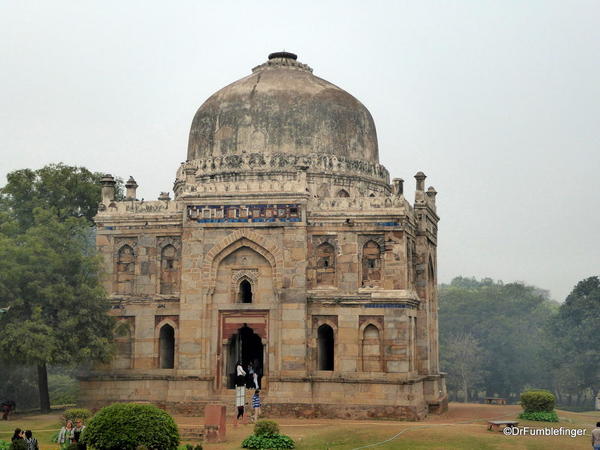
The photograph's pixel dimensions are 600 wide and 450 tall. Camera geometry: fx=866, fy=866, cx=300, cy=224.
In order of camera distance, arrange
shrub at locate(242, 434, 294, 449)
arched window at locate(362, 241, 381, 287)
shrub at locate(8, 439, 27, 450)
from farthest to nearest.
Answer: arched window at locate(362, 241, 381, 287) → shrub at locate(242, 434, 294, 449) → shrub at locate(8, 439, 27, 450)

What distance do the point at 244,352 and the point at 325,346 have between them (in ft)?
13.6

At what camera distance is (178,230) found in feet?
103

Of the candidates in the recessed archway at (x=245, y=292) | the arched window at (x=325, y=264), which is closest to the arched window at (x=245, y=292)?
the recessed archway at (x=245, y=292)

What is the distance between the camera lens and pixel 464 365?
58.6 metres

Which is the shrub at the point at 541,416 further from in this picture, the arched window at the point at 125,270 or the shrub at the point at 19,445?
the shrub at the point at 19,445

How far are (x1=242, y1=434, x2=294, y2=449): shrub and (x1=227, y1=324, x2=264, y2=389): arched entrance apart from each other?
7487 mm

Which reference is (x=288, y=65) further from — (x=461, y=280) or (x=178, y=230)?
(x=461, y=280)

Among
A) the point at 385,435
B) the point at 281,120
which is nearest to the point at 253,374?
the point at 385,435

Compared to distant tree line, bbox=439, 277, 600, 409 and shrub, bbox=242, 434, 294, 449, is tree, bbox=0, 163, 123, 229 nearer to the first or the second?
shrub, bbox=242, 434, 294, 449

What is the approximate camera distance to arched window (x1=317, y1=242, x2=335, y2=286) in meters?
30.2

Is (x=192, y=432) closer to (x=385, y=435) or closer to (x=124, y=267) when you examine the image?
(x=385, y=435)

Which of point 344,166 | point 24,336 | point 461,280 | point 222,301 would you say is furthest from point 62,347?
point 461,280

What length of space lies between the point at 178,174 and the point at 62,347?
9.64 metres

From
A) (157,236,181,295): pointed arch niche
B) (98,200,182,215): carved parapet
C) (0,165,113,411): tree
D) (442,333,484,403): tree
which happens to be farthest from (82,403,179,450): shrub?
(442,333,484,403): tree
